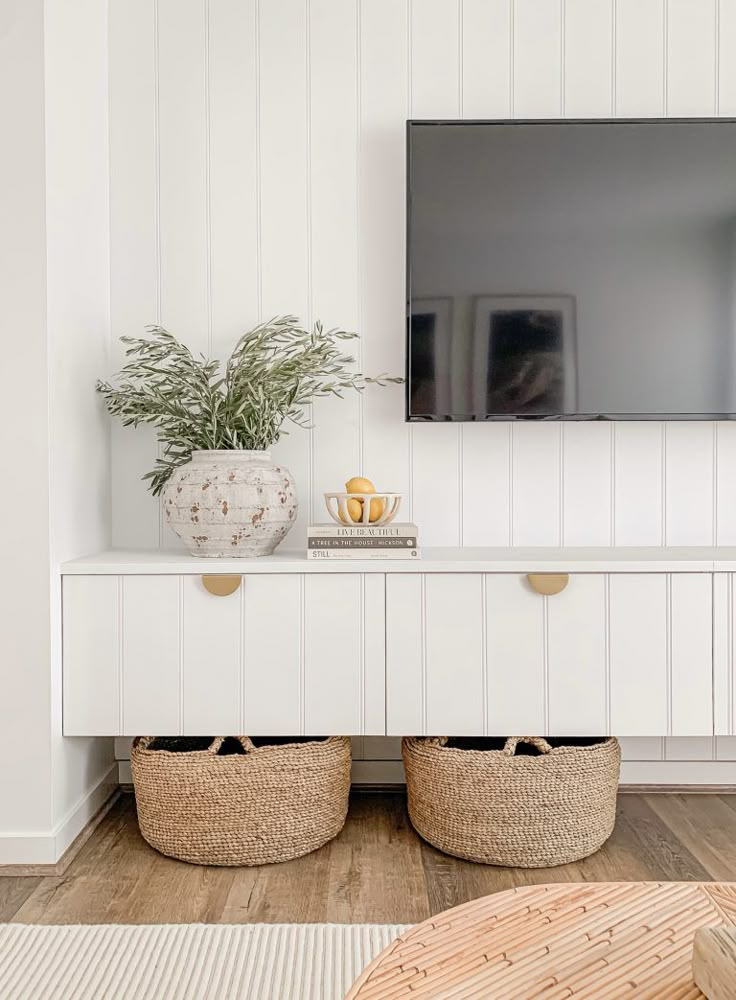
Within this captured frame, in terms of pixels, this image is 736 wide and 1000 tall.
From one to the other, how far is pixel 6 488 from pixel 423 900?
1253 mm

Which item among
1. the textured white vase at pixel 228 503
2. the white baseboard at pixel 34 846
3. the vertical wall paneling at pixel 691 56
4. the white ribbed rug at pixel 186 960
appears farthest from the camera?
the vertical wall paneling at pixel 691 56

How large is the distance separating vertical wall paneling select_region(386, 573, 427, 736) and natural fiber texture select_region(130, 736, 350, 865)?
0.22 m

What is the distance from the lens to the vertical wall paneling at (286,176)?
87.3 inches

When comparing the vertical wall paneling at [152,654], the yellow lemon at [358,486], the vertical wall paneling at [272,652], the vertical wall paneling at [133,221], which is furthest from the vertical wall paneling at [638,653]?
the vertical wall paneling at [133,221]

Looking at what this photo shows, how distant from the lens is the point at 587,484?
224 cm

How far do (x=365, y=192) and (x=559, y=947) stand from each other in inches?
76.3

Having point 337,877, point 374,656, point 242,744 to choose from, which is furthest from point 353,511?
point 337,877

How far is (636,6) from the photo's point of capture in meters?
2.21

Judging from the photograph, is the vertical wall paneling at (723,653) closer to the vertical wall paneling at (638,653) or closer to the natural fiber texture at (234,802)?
the vertical wall paneling at (638,653)

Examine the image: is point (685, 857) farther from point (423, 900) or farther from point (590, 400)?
point (590, 400)

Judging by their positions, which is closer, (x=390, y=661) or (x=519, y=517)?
(x=390, y=661)


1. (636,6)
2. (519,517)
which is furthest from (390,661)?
(636,6)

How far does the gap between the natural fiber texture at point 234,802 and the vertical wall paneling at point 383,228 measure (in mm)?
755

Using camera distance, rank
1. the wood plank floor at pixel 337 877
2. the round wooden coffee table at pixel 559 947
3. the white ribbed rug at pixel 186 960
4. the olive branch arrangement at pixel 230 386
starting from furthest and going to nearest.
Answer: the olive branch arrangement at pixel 230 386 → the wood plank floor at pixel 337 877 → the white ribbed rug at pixel 186 960 → the round wooden coffee table at pixel 559 947
